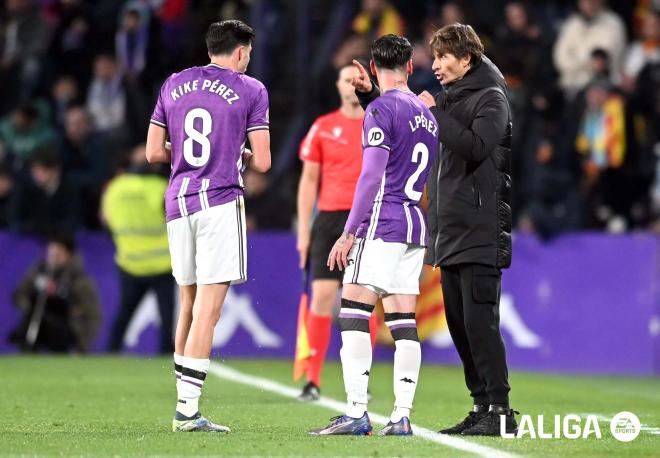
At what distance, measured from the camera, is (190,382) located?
25.9 ft

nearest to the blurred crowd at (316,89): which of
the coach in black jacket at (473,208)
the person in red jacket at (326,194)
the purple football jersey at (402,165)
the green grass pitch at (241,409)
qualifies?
the green grass pitch at (241,409)

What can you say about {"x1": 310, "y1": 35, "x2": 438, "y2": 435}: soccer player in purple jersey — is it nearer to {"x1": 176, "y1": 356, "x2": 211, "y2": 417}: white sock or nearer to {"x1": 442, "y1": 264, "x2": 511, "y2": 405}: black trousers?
{"x1": 442, "y1": 264, "x2": 511, "y2": 405}: black trousers

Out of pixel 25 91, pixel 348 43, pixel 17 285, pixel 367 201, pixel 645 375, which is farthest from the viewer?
pixel 25 91

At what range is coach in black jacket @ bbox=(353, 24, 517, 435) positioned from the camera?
792 cm

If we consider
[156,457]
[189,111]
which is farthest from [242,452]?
[189,111]

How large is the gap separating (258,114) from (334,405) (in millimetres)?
2806

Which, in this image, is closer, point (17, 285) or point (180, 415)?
point (180, 415)

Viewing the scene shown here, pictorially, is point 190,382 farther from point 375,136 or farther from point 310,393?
point 310,393

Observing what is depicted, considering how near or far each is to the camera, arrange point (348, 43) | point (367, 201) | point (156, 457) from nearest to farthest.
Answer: point (156, 457) < point (367, 201) < point (348, 43)

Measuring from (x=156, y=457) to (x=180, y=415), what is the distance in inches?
46.3

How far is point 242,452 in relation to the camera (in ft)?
23.1

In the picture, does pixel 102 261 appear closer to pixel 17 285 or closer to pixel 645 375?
pixel 17 285

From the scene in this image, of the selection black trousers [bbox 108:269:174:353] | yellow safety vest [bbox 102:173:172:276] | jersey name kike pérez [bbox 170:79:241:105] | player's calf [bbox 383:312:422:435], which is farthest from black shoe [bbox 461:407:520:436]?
yellow safety vest [bbox 102:173:172:276]

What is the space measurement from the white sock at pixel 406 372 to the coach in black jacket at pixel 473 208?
0.38 metres
